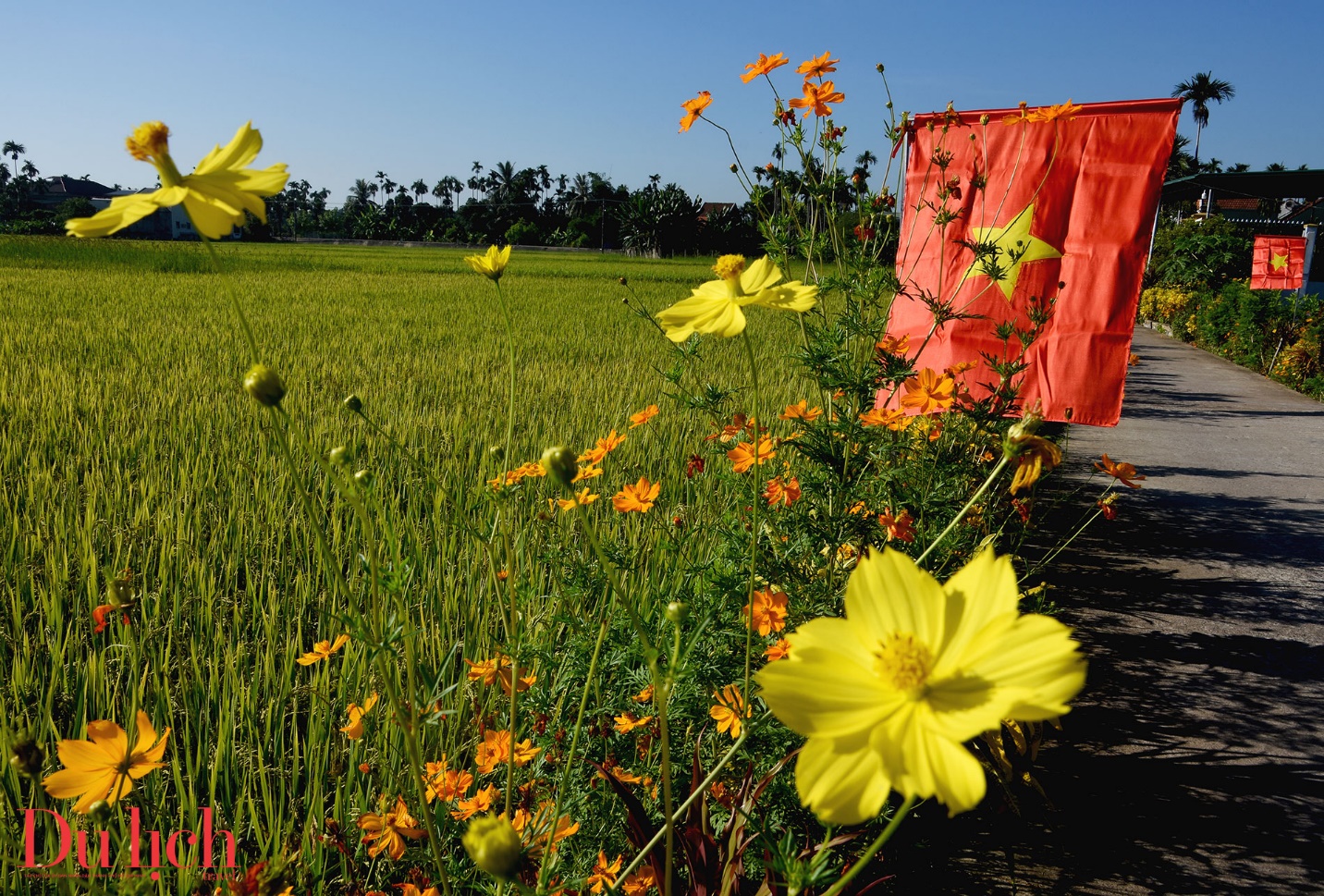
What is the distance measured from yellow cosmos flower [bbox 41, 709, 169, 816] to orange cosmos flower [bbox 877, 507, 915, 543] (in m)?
1.06

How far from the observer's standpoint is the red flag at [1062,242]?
8.31 feet

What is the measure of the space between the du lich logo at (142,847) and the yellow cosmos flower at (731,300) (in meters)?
0.86

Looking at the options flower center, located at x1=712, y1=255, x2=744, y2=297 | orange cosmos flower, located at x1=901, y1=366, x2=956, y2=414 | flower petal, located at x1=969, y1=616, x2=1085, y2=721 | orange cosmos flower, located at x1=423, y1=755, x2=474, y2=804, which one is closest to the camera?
flower petal, located at x1=969, y1=616, x2=1085, y2=721

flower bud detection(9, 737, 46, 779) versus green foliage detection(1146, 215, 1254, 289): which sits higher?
green foliage detection(1146, 215, 1254, 289)

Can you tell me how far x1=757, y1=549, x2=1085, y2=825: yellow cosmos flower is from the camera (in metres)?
0.38

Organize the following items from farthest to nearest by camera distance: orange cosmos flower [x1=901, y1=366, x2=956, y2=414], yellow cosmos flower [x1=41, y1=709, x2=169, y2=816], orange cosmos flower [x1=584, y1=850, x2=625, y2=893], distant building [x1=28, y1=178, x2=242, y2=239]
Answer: distant building [x1=28, y1=178, x2=242, y2=239]
orange cosmos flower [x1=901, y1=366, x2=956, y2=414]
orange cosmos flower [x1=584, y1=850, x2=625, y2=893]
yellow cosmos flower [x1=41, y1=709, x2=169, y2=816]

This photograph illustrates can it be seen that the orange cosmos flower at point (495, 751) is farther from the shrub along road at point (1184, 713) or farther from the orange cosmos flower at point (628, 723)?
the shrub along road at point (1184, 713)

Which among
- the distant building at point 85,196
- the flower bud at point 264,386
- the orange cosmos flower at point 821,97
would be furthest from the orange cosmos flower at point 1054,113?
the distant building at point 85,196

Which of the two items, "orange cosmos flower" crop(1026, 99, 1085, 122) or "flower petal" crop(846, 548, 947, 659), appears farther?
"orange cosmos flower" crop(1026, 99, 1085, 122)

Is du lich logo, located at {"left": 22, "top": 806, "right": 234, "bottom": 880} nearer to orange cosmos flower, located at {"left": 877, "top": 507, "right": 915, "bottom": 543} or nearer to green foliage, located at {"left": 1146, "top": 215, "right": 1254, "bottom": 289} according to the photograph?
orange cosmos flower, located at {"left": 877, "top": 507, "right": 915, "bottom": 543}

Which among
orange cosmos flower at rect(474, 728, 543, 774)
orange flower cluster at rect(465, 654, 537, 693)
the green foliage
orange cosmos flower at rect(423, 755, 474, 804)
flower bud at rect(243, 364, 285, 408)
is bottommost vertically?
orange cosmos flower at rect(423, 755, 474, 804)

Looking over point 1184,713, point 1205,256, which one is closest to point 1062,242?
point 1184,713

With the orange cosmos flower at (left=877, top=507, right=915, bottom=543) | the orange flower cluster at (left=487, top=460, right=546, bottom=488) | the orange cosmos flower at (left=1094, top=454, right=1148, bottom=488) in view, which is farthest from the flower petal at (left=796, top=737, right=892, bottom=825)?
the orange cosmos flower at (left=1094, top=454, right=1148, bottom=488)

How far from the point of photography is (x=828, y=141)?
1.90 meters
